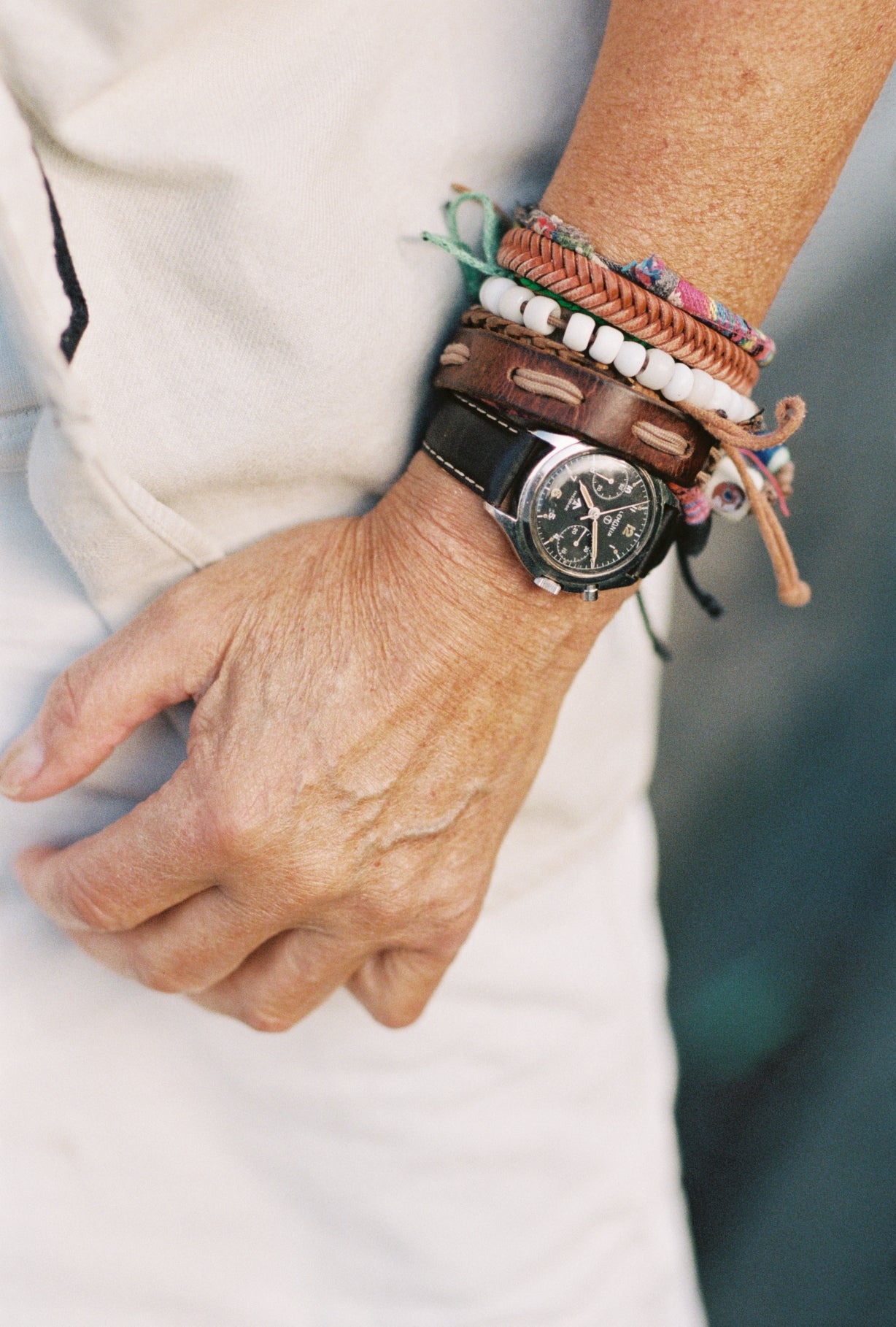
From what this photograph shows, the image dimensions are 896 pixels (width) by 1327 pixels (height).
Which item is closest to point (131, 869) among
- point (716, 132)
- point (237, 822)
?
point (237, 822)

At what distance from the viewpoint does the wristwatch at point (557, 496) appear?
2.40 ft

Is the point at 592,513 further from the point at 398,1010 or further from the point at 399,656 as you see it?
the point at 398,1010

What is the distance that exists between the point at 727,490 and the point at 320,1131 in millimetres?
785

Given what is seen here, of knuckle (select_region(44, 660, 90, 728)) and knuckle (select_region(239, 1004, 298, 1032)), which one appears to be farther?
knuckle (select_region(239, 1004, 298, 1032))

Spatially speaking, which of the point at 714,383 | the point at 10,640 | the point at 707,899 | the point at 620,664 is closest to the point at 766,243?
the point at 714,383

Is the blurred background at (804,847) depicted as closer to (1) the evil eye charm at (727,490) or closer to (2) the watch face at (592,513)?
(1) the evil eye charm at (727,490)

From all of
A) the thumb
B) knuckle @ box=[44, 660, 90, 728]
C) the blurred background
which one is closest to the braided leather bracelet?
the thumb

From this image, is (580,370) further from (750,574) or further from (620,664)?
(750,574)

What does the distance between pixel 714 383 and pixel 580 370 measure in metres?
0.11

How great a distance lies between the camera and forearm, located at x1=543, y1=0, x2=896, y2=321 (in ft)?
2.21

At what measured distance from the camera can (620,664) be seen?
1.06 metres

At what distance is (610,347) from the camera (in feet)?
2.36

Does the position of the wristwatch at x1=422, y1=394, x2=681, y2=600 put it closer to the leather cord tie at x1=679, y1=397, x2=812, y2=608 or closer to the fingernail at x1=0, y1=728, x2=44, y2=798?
the leather cord tie at x1=679, y1=397, x2=812, y2=608

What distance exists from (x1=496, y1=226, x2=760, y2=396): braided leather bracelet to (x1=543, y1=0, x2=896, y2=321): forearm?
0.04 metres
